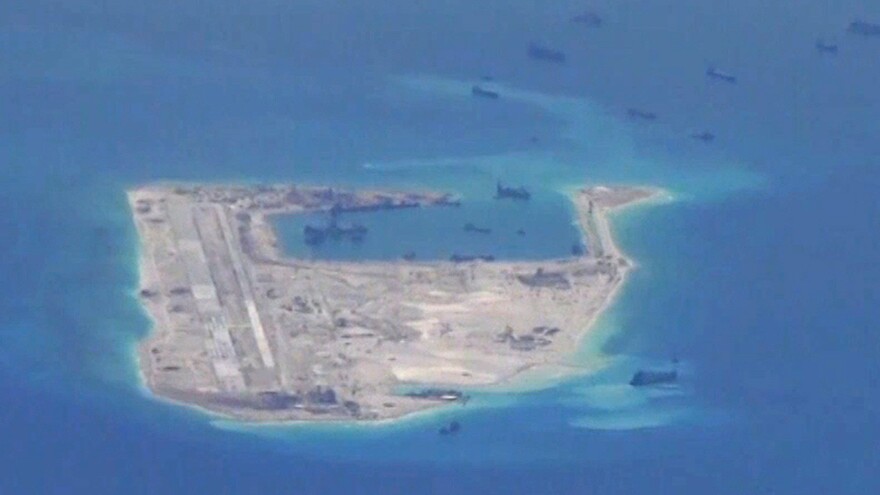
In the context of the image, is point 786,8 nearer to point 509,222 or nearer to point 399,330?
point 509,222

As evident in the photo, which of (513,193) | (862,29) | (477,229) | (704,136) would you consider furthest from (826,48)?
(477,229)

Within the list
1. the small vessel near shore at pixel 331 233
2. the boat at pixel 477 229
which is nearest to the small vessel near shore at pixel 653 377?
the boat at pixel 477 229

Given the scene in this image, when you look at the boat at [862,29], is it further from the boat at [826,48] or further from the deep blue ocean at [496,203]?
the boat at [826,48]

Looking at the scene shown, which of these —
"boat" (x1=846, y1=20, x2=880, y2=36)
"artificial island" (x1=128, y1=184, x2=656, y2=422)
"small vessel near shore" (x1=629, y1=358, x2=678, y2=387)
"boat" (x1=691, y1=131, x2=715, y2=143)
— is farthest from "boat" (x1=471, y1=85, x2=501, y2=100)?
"small vessel near shore" (x1=629, y1=358, x2=678, y2=387)

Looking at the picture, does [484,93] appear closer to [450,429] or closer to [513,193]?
[513,193]

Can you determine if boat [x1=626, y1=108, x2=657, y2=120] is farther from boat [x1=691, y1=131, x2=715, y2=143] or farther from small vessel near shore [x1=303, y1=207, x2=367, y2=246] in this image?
small vessel near shore [x1=303, y1=207, x2=367, y2=246]
